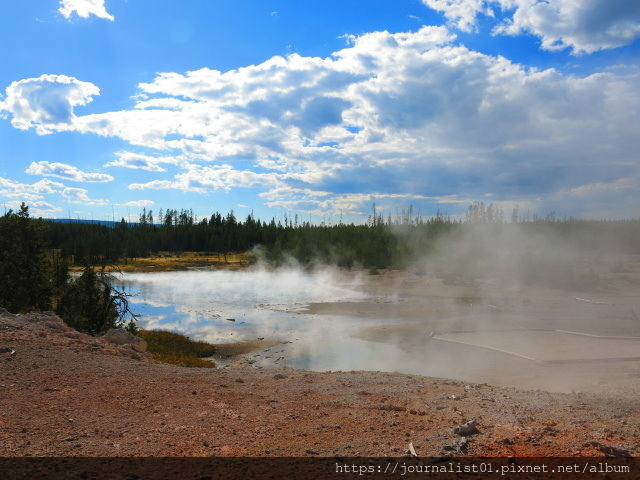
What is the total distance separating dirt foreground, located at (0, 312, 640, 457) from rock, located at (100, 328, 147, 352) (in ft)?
10.1

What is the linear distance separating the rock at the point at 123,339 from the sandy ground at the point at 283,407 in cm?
127

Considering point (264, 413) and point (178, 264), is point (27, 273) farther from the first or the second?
point (178, 264)

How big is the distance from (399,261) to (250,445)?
2695 inches

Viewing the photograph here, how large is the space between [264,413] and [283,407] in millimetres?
662

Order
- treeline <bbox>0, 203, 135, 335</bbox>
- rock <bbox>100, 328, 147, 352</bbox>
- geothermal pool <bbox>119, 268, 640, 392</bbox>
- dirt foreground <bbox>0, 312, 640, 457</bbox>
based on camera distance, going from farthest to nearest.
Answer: treeline <bbox>0, 203, 135, 335</bbox>
geothermal pool <bbox>119, 268, 640, 392</bbox>
rock <bbox>100, 328, 147, 352</bbox>
dirt foreground <bbox>0, 312, 640, 457</bbox>

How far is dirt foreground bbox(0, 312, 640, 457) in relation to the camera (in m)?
7.32

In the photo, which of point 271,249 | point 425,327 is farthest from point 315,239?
point 425,327

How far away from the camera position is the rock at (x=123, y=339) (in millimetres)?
17375

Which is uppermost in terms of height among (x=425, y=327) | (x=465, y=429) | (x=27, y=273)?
(x=27, y=273)

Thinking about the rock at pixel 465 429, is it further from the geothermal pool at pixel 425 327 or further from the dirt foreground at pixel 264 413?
the geothermal pool at pixel 425 327

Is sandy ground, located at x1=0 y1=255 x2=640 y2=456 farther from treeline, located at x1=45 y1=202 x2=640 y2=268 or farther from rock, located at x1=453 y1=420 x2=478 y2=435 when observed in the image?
treeline, located at x1=45 y1=202 x2=640 y2=268

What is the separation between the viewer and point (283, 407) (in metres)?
10.2

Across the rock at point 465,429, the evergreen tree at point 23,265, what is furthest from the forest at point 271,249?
the rock at point 465,429

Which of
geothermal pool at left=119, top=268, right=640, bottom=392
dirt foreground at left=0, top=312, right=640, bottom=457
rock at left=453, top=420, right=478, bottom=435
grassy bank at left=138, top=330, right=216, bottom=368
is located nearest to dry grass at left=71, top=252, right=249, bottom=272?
geothermal pool at left=119, top=268, right=640, bottom=392
